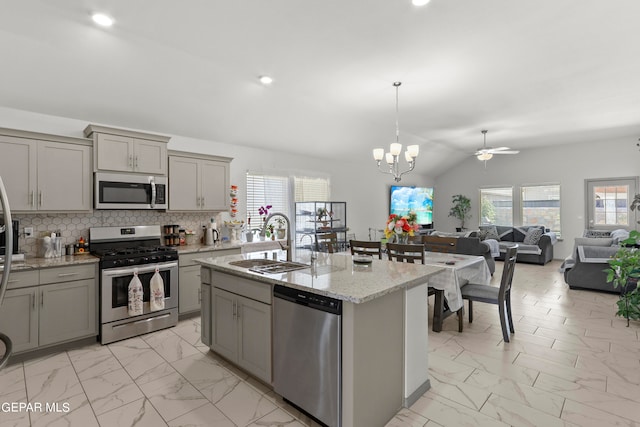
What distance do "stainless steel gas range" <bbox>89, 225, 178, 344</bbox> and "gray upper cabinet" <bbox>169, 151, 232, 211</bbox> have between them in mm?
601

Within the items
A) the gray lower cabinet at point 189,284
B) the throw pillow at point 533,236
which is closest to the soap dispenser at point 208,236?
the gray lower cabinet at point 189,284

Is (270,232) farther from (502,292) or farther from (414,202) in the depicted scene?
(414,202)

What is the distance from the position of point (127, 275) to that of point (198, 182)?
5.06 feet

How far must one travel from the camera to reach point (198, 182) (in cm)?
458

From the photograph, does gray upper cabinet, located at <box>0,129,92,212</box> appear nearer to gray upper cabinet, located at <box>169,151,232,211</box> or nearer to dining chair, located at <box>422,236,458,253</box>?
gray upper cabinet, located at <box>169,151,232,211</box>

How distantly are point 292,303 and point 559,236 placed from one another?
29.2ft

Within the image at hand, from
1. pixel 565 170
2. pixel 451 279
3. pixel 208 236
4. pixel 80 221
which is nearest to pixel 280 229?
pixel 208 236

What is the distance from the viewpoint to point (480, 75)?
4.02 m

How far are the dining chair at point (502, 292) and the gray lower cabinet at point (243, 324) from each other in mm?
2358

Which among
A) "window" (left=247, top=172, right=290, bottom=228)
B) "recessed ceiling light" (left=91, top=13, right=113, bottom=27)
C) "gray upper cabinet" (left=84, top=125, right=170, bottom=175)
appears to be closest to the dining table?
"window" (left=247, top=172, right=290, bottom=228)

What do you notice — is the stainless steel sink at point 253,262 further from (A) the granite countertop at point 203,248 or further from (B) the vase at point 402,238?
(B) the vase at point 402,238

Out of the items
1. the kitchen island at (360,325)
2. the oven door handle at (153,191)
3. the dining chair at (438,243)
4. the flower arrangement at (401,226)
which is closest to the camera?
the kitchen island at (360,325)

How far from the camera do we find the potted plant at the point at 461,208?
9953 mm

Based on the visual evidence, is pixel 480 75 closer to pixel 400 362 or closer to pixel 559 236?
pixel 400 362
